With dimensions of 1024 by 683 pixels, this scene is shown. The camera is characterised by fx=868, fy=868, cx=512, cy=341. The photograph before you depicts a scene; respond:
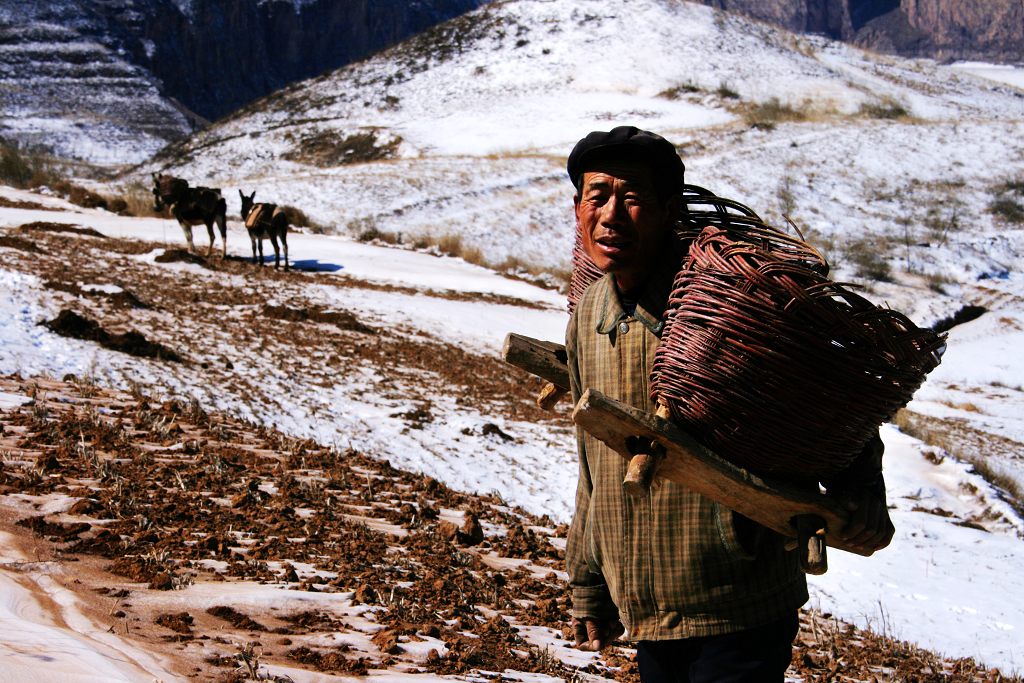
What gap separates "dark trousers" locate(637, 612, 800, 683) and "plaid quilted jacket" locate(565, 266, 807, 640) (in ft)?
0.13

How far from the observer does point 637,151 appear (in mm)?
2145

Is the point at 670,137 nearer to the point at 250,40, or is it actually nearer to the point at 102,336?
the point at 102,336

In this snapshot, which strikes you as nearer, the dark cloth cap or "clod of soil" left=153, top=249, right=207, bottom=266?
the dark cloth cap

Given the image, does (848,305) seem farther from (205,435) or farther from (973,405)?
(973,405)

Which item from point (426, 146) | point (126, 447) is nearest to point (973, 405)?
point (126, 447)

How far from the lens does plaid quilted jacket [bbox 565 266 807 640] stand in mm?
2062

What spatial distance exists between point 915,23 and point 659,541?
168839 millimetres

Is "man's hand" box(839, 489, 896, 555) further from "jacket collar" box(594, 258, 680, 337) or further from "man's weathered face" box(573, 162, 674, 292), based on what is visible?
"man's weathered face" box(573, 162, 674, 292)

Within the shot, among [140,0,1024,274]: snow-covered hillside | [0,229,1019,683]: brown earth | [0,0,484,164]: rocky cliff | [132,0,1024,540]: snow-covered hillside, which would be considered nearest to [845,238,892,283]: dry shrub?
[132,0,1024,540]: snow-covered hillside

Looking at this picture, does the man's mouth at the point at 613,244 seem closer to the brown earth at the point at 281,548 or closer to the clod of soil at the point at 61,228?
the brown earth at the point at 281,548

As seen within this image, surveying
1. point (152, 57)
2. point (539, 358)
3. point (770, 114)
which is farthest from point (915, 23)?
point (539, 358)

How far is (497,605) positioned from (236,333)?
26.6ft

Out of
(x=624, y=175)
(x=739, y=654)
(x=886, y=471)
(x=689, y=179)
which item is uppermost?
(x=689, y=179)

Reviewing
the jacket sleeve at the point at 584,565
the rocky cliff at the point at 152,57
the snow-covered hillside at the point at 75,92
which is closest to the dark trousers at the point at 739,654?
the jacket sleeve at the point at 584,565
